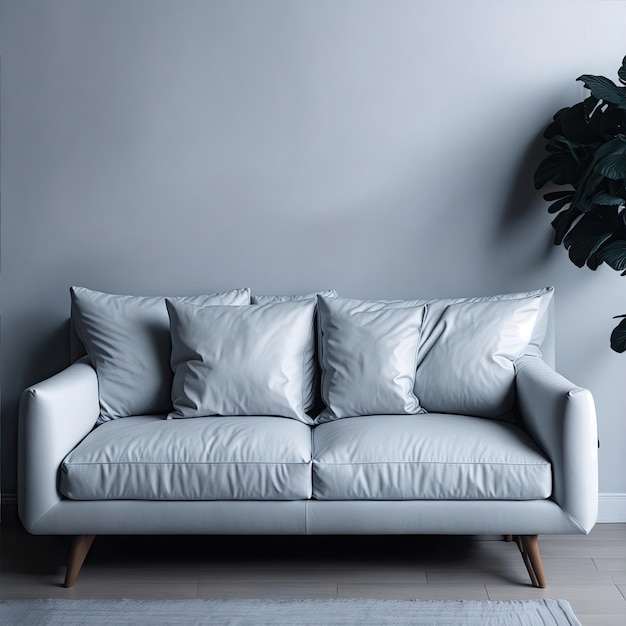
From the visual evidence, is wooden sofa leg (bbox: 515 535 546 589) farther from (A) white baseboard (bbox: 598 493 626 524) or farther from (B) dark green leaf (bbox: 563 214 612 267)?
(B) dark green leaf (bbox: 563 214 612 267)

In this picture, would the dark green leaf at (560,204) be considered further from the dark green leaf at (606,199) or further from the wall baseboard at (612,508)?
the wall baseboard at (612,508)

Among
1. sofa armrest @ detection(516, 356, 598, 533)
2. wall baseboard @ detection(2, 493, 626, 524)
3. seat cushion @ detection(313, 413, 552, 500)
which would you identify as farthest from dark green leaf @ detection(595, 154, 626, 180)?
wall baseboard @ detection(2, 493, 626, 524)

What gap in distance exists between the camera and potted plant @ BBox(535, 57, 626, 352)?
8.75 feet

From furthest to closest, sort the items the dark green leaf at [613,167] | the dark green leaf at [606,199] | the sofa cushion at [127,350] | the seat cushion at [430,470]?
the sofa cushion at [127,350]
the dark green leaf at [606,199]
the dark green leaf at [613,167]
the seat cushion at [430,470]

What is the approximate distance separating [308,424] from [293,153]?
122 centimetres

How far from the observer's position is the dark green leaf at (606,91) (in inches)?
104

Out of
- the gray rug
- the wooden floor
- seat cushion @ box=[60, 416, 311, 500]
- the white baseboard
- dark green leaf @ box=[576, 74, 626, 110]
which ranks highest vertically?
dark green leaf @ box=[576, 74, 626, 110]

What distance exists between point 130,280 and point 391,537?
1.60 m

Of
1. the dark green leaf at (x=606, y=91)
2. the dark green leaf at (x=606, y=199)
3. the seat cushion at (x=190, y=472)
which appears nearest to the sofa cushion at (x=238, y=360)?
the seat cushion at (x=190, y=472)

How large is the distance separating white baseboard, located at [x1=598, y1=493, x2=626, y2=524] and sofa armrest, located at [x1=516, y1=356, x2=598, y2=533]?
33.5 inches

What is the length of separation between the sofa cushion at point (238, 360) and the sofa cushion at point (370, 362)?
0.39 ft

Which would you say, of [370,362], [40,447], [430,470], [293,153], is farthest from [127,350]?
[430,470]

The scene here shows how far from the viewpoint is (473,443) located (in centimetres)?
245

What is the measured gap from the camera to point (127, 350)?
113 inches
